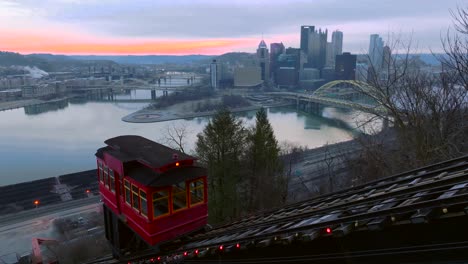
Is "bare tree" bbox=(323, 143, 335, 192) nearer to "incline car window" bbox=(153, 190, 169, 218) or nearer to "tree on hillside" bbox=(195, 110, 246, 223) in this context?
"tree on hillside" bbox=(195, 110, 246, 223)

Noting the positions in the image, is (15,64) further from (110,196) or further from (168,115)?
(110,196)

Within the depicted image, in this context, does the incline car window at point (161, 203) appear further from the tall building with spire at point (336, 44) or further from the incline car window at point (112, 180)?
the tall building with spire at point (336, 44)

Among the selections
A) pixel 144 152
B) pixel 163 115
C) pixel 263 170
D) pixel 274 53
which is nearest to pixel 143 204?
pixel 144 152

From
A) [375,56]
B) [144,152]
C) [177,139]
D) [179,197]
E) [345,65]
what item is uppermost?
[345,65]

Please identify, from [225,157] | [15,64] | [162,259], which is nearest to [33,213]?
[225,157]

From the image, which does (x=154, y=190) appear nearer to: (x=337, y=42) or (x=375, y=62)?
(x=375, y=62)

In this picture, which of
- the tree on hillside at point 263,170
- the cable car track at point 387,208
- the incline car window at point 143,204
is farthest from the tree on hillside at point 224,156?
the cable car track at point 387,208

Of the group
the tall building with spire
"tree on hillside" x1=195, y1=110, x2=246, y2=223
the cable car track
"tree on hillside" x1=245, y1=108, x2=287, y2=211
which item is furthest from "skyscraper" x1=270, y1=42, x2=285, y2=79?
the cable car track

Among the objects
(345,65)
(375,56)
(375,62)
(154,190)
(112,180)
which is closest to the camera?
(154,190)
